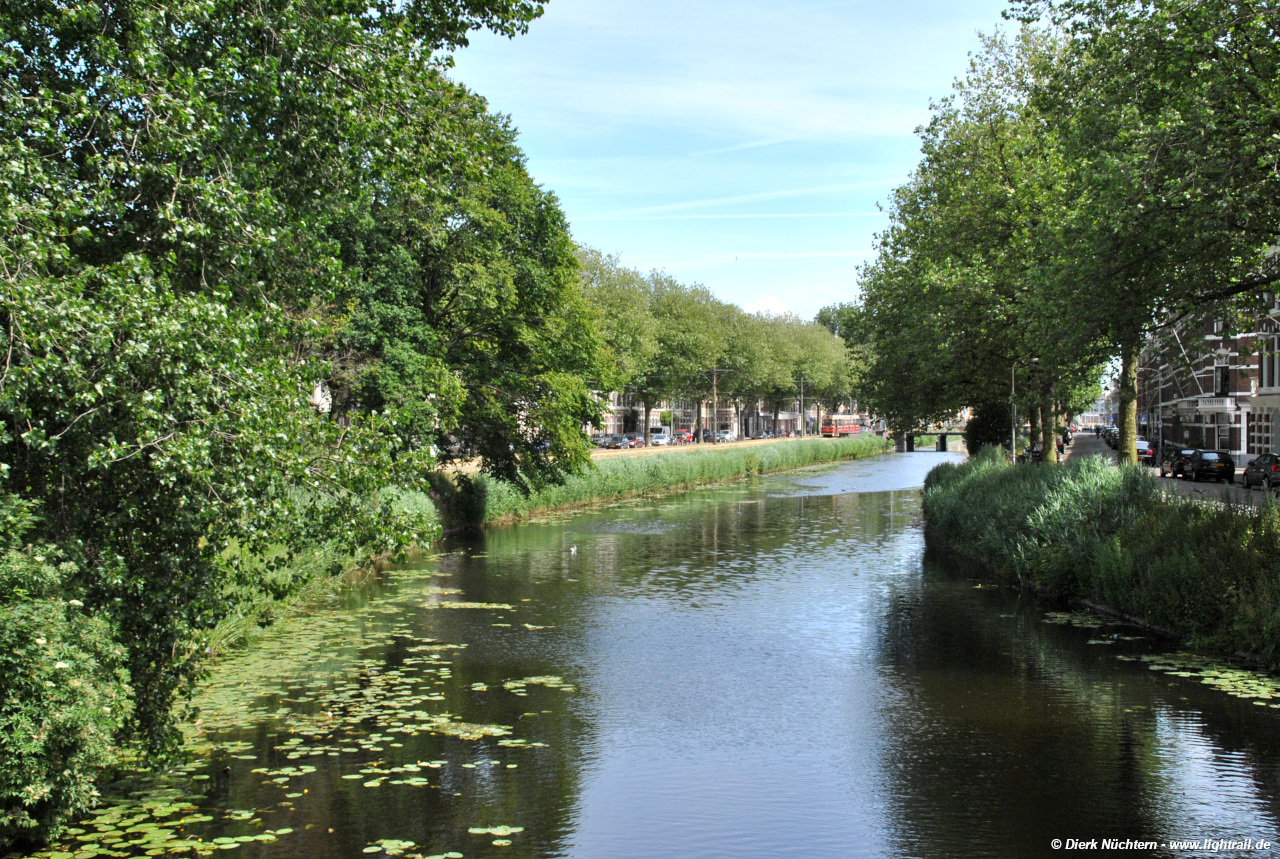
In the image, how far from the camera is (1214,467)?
4803 centimetres

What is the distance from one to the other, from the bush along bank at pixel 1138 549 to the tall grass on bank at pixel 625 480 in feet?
53.7

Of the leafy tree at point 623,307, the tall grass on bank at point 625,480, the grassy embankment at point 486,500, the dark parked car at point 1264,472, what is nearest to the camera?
the grassy embankment at point 486,500

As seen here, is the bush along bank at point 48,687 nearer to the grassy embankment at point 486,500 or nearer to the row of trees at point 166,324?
the row of trees at point 166,324

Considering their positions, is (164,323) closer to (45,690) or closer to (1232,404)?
(45,690)

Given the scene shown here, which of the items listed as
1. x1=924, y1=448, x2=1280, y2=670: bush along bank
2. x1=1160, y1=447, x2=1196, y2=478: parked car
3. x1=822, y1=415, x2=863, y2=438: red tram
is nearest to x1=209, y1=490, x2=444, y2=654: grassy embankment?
x1=924, y1=448, x2=1280, y2=670: bush along bank

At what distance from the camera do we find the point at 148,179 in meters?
9.53

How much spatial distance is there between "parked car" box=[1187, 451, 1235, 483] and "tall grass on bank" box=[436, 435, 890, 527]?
25.2 metres

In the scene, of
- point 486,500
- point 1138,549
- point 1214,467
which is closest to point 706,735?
point 1138,549

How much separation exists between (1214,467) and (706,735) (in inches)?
1724

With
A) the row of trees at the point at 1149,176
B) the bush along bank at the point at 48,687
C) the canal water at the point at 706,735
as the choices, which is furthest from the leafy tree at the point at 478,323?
the bush along bank at the point at 48,687

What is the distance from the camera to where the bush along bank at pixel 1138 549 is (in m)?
15.6

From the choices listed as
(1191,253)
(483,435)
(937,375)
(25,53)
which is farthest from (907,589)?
(25,53)

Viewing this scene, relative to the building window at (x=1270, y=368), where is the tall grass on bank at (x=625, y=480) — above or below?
below

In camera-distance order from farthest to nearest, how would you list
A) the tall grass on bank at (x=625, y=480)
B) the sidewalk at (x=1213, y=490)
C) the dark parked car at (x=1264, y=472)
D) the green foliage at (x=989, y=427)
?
the green foliage at (x=989, y=427)
the dark parked car at (x=1264, y=472)
the tall grass on bank at (x=625, y=480)
the sidewalk at (x=1213, y=490)
